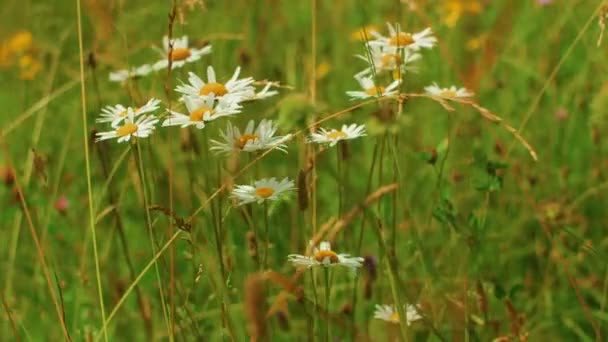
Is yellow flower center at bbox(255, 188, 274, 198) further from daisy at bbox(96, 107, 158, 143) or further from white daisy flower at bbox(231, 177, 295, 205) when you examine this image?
daisy at bbox(96, 107, 158, 143)

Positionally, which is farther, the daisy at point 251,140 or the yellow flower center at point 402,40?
the yellow flower center at point 402,40

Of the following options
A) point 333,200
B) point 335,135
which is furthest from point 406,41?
point 333,200

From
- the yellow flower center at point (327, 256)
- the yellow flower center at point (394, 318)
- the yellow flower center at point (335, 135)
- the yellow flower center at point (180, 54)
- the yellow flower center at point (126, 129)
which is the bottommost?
the yellow flower center at point (394, 318)

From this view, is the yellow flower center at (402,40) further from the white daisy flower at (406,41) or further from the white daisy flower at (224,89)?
the white daisy flower at (224,89)

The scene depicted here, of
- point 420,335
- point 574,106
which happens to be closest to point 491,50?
point 574,106

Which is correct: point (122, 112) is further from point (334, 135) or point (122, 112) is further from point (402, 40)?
point (402, 40)

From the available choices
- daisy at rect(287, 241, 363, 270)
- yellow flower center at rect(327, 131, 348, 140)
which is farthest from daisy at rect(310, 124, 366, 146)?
daisy at rect(287, 241, 363, 270)

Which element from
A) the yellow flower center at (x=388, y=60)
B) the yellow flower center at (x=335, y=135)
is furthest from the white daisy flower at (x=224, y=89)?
the yellow flower center at (x=388, y=60)
